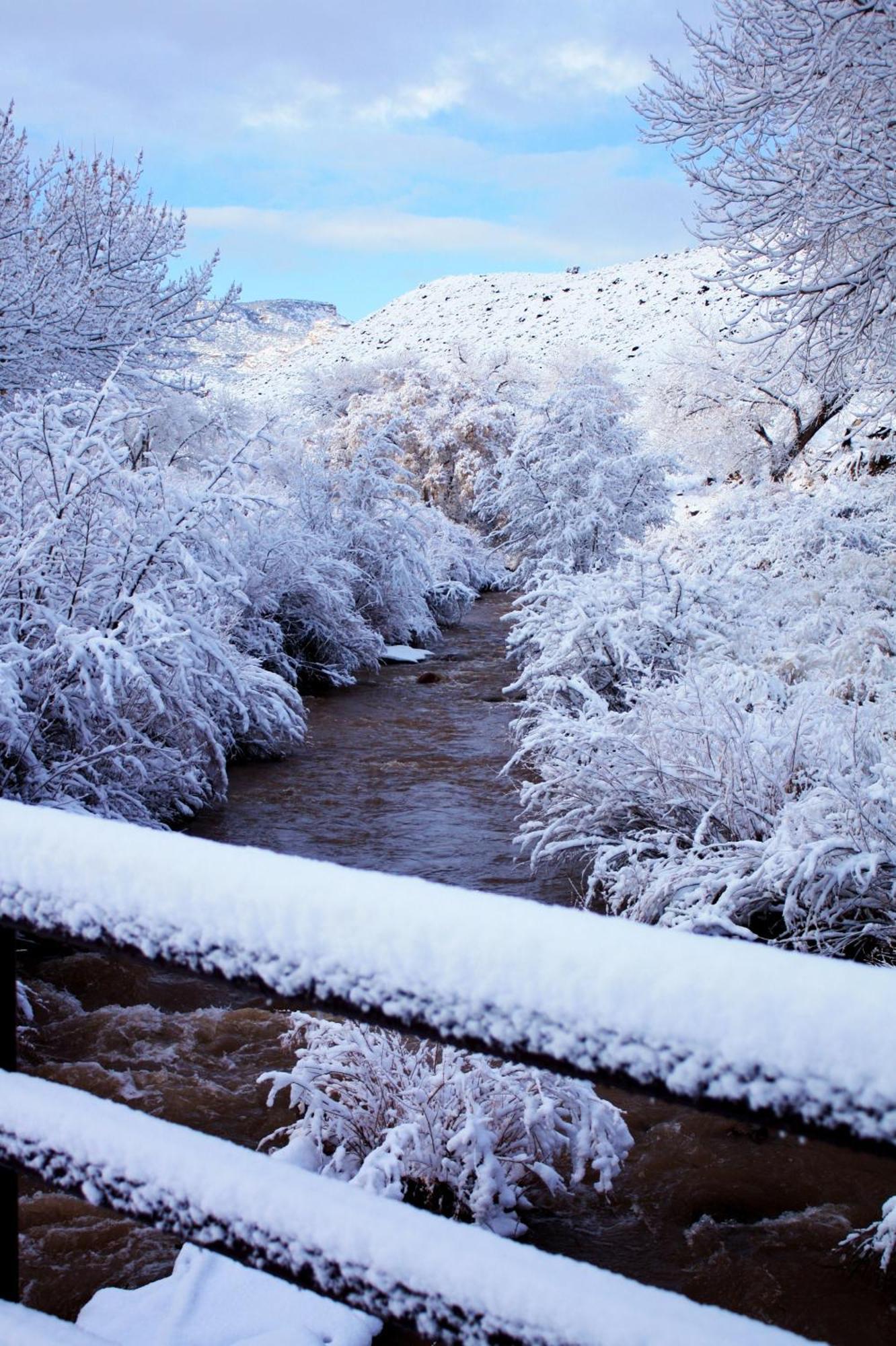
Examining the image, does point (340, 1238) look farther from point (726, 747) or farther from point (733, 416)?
point (733, 416)

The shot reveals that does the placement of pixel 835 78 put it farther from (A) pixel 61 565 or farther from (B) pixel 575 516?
(B) pixel 575 516

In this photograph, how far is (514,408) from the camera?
105ft

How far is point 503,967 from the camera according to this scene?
2.84 ft

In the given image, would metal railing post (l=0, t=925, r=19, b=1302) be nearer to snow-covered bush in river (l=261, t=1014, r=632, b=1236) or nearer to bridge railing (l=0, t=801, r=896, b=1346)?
bridge railing (l=0, t=801, r=896, b=1346)

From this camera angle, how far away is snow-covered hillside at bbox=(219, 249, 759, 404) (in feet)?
236

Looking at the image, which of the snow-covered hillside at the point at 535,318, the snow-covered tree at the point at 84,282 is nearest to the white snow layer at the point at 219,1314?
the snow-covered tree at the point at 84,282

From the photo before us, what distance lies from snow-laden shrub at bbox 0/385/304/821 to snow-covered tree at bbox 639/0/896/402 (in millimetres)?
5246

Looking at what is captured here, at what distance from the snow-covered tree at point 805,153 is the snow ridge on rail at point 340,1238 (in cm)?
827

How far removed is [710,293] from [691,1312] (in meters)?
83.2

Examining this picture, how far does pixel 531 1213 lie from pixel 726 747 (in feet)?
9.58

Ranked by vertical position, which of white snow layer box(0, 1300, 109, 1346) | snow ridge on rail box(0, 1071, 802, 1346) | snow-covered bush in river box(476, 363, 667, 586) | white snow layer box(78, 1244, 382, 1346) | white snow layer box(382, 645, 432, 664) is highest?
snow-covered bush in river box(476, 363, 667, 586)

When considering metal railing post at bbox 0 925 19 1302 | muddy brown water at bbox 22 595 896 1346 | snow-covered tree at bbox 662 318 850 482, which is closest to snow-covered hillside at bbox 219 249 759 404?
snow-covered tree at bbox 662 318 850 482

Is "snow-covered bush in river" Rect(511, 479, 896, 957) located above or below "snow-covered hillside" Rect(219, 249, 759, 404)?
below

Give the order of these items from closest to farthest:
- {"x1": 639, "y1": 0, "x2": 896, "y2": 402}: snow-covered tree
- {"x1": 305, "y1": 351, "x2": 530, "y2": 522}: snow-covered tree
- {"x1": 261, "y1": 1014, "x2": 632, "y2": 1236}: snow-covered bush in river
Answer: {"x1": 261, "y1": 1014, "x2": 632, "y2": 1236}: snow-covered bush in river
{"x1": 639, "y1": 0, "x2": 896, "y2": 402}: snow-covered tree
{"x1": 305, "y1": 351, "x2": 530, "y2": 522}: snow-covered tree
